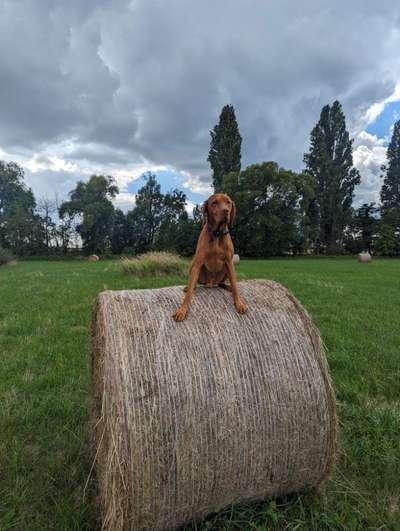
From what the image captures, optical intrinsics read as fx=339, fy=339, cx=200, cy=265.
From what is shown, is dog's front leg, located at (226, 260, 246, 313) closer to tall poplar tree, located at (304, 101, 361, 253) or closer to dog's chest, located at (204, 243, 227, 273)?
dog's chest, located at (204, 243, 227, 273)

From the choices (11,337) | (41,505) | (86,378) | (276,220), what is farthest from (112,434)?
(276,220)

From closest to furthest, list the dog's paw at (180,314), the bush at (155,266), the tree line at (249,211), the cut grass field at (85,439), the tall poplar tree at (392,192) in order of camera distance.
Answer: the cut grass field at (85,439) < the dog's paw at (180,314) < the bush at (155,266) < the tree line at (249,211) < the tall poplar tree at (392,192)

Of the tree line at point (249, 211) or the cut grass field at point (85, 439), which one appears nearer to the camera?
the cut grass field at point (85, 439)

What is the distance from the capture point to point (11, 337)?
580 cm

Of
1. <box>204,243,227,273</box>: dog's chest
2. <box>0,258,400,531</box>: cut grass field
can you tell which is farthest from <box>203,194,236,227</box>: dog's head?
<box>0,258,400,531</box>: cut grass field

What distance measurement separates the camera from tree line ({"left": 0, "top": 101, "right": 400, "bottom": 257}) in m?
42.8

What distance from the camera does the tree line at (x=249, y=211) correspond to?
140ft

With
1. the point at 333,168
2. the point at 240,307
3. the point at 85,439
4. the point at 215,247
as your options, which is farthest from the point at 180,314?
the point at 333,168

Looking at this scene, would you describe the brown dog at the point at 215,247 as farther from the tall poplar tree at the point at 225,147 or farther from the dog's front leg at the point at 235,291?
the tall poplar tree at the point at 225,147

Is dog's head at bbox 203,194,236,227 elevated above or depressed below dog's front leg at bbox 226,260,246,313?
above

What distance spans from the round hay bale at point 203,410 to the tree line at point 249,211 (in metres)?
39.3

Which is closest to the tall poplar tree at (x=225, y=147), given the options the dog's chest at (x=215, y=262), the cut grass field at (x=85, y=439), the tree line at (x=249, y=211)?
the tree line at (x=249, y=211)

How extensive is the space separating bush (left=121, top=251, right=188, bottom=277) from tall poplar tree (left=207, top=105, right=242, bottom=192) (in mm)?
31925

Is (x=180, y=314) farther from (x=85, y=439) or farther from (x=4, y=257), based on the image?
(x=4, y=257)
